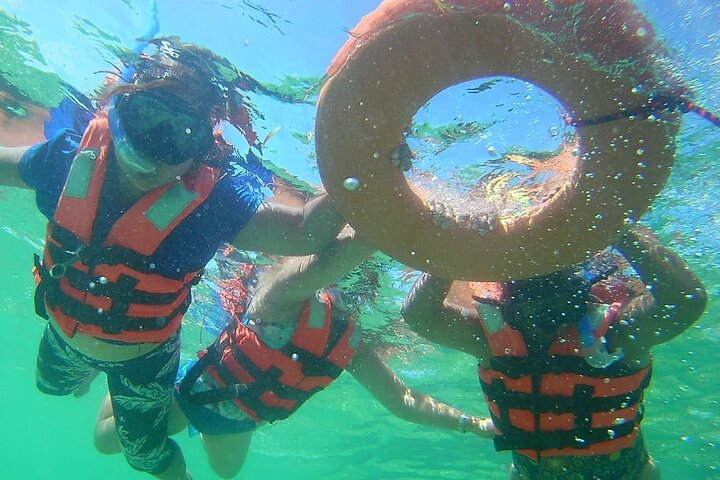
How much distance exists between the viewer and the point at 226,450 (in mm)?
7703

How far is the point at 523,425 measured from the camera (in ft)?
16.1

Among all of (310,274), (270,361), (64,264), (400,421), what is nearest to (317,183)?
(310,274)

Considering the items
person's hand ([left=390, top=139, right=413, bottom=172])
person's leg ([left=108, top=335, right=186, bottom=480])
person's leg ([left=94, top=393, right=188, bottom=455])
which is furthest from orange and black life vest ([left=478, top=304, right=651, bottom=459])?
person's leg ([left=94, top=393, right=188, bottom=455])

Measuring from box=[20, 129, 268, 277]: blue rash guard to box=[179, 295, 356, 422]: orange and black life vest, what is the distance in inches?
74.2

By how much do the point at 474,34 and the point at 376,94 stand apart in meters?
0.73

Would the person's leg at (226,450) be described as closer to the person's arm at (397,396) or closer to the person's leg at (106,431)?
the person's leg at (106,431)

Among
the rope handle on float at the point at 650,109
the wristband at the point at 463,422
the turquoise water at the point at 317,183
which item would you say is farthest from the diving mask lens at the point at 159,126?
the wristband at the point at 463,422

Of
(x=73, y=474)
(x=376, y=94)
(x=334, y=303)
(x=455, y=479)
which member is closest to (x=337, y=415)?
(x=455, y=479)

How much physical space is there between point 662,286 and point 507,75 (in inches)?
99.1

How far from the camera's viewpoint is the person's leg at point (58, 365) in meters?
5.39

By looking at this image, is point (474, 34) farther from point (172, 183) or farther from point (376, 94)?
point (172, 183)

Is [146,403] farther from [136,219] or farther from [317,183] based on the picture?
[317,183]

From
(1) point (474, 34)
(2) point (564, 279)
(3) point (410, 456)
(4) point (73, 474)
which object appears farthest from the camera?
(4) point (73, 474)

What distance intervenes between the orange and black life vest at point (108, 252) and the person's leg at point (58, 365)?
2.80 ft
